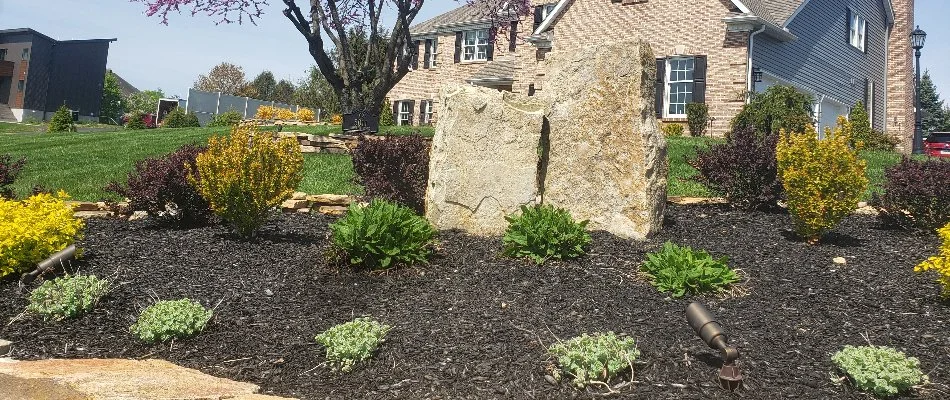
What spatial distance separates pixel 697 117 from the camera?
62.3ft

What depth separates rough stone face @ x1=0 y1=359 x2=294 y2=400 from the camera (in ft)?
11.3

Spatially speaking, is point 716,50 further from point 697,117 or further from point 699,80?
point 697,117

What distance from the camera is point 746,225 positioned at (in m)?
7.89

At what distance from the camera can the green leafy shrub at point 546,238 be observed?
620 cm

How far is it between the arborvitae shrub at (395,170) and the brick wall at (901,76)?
981 inches

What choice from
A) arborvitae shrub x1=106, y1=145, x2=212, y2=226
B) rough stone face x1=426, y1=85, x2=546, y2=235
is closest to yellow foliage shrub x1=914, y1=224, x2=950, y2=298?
rough stone face x1=426, y1=85, x2=546, y2=235

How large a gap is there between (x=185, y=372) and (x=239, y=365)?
38 cm

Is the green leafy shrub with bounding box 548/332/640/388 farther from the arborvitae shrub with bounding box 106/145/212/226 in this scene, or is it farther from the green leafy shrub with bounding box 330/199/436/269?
the arborvitae shrub with bounding box 106/145/212/226

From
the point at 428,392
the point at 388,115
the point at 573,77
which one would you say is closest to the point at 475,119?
the point at 573,77

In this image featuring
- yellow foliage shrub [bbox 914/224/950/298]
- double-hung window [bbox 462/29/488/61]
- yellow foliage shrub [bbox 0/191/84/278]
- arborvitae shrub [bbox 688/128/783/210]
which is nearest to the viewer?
yellow foliage shrub [bbox 914/224/950/298]

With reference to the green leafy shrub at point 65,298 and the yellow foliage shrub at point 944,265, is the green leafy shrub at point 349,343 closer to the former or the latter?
the green leafy shrub at point 65,298

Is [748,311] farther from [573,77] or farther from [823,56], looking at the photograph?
[823,56]

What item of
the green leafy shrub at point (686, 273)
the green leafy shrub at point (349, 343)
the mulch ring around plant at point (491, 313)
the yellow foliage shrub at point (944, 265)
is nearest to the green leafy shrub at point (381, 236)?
the mulch ring around plant at point (491, 313)

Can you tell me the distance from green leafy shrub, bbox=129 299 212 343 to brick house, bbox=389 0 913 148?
16.2 metres
